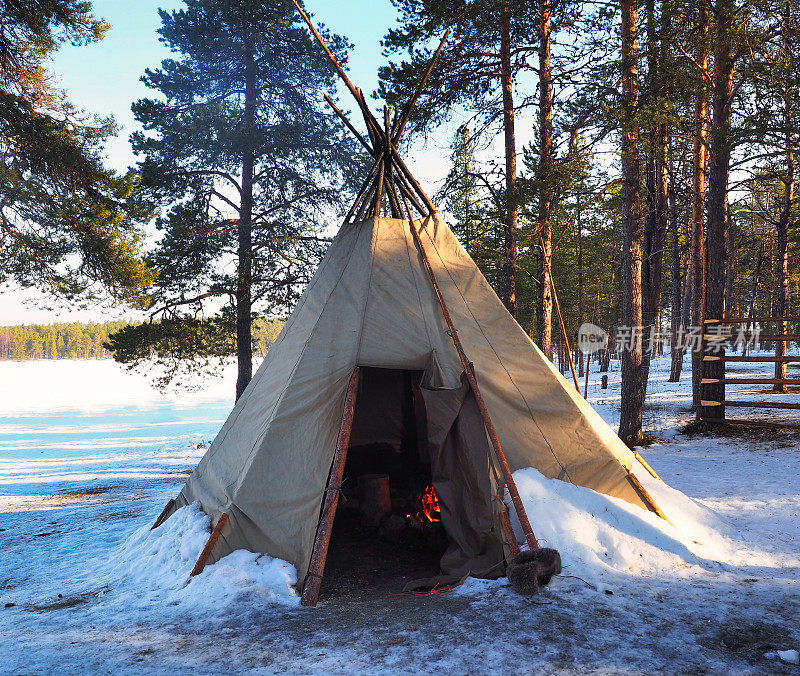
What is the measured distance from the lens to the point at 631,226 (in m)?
9.51

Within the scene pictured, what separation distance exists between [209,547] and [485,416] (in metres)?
2.62

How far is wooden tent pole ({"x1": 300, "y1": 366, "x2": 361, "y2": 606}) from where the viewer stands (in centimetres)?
415

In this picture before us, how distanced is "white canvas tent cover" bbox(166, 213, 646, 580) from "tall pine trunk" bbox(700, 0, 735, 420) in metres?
6.58

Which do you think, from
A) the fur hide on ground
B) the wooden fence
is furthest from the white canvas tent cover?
the wooden fence

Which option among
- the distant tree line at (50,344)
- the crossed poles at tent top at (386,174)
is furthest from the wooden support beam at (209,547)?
the distant tree line at (50,344)

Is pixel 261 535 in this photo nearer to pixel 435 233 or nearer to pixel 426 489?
pixel 426 489

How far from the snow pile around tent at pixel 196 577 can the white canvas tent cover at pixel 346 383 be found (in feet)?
0.43

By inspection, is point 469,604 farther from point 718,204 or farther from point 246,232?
point 246,232

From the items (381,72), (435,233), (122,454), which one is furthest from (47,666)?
(122,454)

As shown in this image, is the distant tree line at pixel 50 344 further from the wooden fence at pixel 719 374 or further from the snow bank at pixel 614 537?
the snow bank at pixel 614 537

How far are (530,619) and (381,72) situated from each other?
941cm

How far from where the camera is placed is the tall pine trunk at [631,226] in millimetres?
8781

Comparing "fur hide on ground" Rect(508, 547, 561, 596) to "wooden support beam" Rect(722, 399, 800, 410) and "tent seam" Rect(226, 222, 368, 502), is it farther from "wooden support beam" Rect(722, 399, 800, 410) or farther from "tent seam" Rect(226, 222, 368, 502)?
"wooden support beam" Rect(722, 399, 800, 410)

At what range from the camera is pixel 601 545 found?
4.59 meters
